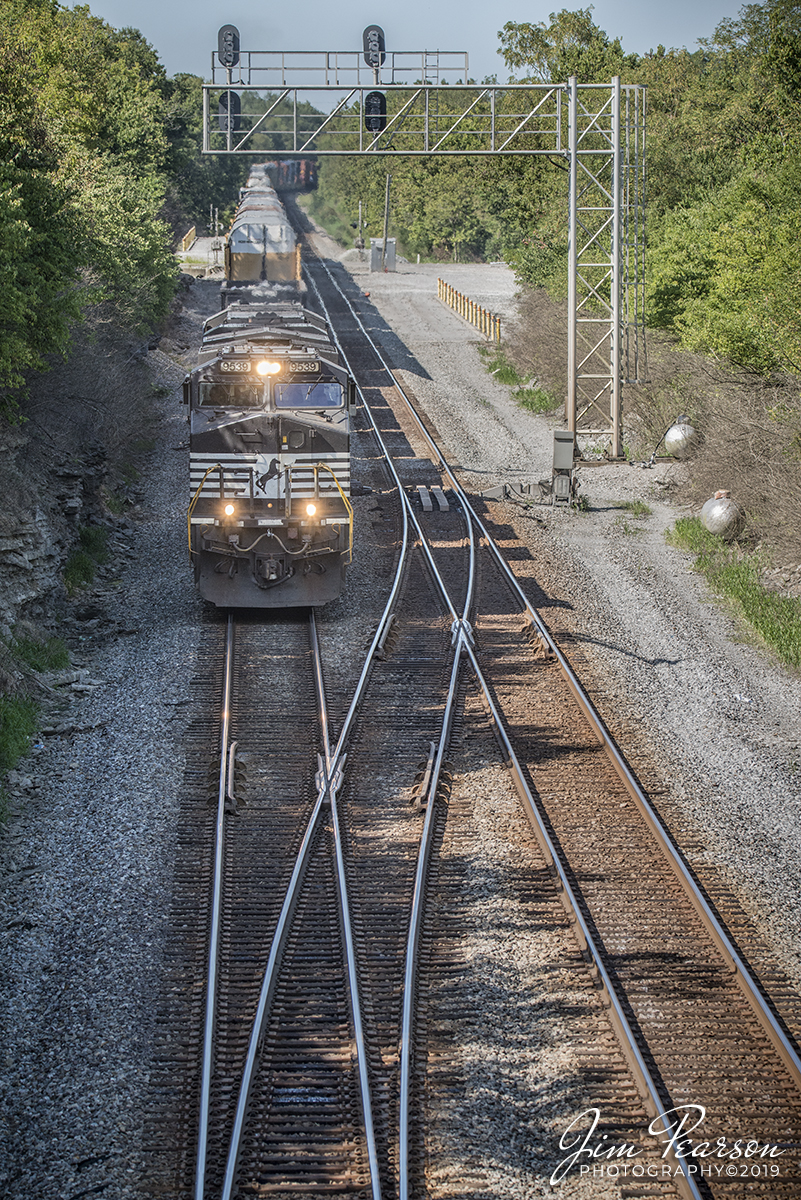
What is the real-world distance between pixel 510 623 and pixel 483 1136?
9498 millimetres

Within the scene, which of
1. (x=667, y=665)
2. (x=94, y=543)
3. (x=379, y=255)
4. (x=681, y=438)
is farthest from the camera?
(x=379, y=255)

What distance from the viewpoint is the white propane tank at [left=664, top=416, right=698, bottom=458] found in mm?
23672

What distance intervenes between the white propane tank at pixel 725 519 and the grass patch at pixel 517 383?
1199 cm

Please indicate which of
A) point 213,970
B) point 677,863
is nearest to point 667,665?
point 677,863

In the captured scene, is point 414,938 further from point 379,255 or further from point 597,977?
point 379,255

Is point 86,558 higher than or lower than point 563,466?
lower

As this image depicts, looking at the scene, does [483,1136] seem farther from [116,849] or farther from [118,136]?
[118,136]

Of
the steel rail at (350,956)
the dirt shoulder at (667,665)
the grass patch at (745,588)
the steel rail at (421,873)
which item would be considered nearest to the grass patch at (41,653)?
the steel rail at (350,956)

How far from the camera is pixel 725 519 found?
754 inches

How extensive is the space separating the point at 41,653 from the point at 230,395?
13.8ft

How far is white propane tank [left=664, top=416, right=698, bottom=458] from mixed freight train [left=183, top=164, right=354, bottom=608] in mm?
11009

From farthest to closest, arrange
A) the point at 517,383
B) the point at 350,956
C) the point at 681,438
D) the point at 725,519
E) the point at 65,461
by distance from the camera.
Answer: the point at 517,383, the point at 681,438, the point at 725,519, the point at 65,461, the point at 350,956

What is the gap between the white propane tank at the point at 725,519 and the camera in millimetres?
19156

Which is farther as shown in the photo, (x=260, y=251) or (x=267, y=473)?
(x=260, y=251)
